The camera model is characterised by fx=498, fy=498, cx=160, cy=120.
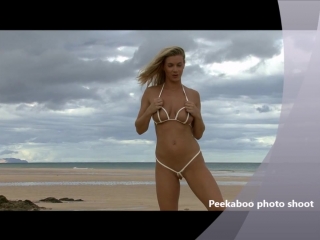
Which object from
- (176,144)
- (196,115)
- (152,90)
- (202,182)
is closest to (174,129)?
(176,144)

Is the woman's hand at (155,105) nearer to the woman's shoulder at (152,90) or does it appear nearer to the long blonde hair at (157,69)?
the woman's shoulder at (152,90)

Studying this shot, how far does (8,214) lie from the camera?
563 cm

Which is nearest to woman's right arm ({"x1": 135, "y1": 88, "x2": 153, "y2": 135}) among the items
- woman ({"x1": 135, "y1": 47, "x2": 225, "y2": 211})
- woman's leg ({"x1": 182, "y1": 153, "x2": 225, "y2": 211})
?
woman ({"x1": 135, "y1": 47, "x2": 225, "y2": 211})

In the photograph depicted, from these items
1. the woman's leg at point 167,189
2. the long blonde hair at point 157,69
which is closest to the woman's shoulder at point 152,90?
the long blonde hair at point 157,69

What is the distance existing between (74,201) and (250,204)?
4.61 meters

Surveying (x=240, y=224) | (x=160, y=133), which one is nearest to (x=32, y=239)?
(x=160, y=133)

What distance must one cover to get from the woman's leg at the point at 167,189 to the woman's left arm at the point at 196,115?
1.72 feet

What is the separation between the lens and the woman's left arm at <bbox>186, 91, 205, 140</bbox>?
543cm

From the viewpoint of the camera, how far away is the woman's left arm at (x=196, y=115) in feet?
17.8

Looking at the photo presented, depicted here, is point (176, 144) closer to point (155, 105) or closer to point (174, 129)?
point (174, 129)

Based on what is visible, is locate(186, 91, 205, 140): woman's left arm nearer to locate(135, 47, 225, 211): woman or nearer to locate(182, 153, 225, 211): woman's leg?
locate(135, 47, 225, 211): woman

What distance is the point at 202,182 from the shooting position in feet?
17.8

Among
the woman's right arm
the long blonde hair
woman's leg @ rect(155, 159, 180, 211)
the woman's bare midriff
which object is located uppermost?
the long blonde hair

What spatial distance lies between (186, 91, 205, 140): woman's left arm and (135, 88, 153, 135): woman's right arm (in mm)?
436
